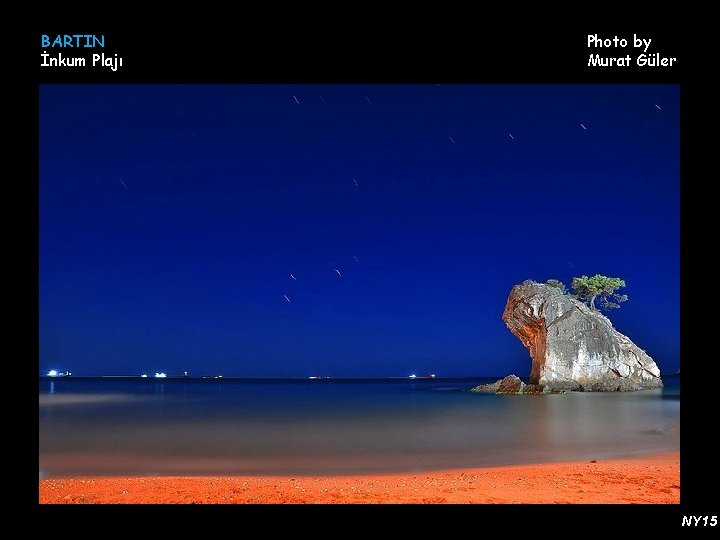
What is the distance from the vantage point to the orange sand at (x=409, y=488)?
8.75m

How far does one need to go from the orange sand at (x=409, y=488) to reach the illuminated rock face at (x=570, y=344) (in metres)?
35.9

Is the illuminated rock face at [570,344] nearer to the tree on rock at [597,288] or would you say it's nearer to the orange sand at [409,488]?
the tree on rock at [597,288]

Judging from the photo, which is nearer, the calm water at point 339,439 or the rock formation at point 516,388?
the calm water at point 339,439

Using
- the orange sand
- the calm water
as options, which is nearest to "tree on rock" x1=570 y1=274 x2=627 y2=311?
the calm water

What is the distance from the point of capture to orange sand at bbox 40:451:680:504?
8.75 metres

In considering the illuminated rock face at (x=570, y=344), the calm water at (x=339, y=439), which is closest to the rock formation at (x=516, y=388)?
the illuminated rock face at (x=570, y=344)

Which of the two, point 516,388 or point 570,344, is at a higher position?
point 570,344

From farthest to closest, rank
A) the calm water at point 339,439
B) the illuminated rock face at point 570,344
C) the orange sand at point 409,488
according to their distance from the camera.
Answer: the illuminated rock face at point 570,344 < the calm water at point 339,439 < the orange sand at point 409,488

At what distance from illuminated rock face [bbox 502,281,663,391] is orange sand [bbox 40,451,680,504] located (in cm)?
3594

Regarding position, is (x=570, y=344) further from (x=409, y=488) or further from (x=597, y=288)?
(x=409, y=488)

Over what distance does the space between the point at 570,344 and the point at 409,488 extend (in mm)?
40462

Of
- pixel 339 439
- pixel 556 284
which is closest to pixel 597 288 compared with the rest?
pixel 556 284

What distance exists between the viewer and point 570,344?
4631 centimetres
